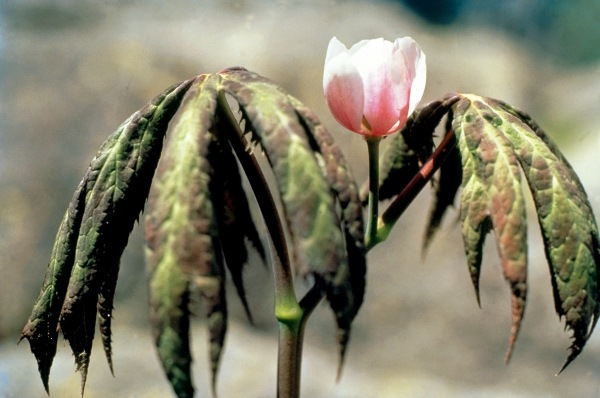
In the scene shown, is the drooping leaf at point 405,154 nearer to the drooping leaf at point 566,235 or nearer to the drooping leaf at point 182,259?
the drooping leaf at point 566,235

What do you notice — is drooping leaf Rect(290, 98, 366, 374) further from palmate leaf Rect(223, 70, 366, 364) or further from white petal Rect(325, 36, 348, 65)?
white petal Rect(325, 36, 348, 65)

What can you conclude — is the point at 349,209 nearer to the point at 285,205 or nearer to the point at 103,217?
the point at 285,205

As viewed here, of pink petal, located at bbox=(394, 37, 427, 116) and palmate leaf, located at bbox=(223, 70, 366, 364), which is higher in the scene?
pink petal, located at bbox=(394, 37, 427, 116)

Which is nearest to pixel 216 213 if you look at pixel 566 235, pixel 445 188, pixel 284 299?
pixel 284 299

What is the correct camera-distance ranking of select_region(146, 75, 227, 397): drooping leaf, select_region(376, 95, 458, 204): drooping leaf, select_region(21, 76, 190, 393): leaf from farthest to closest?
1. select_region(376, 95, 458, 204): drooping leaf
2. select_region(21, 76, 190, 393): leaf
3. select_region(146, 75, 227, 397): drooping leaf

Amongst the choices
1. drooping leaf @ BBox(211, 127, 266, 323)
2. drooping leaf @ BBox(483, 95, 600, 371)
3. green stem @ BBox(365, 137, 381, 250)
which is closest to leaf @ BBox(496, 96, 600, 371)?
drooping leaf @ BBox(483, 95, 600, 371)
